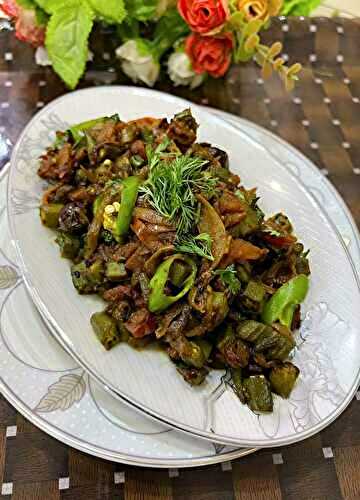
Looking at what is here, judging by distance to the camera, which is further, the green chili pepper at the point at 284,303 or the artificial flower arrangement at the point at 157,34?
the artificial flower arrangement at the point at 157,34

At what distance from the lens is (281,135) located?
3.13 m

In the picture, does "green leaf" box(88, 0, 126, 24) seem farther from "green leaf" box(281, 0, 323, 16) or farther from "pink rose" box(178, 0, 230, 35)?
"green leaf" box(281, 0, 323, 16)

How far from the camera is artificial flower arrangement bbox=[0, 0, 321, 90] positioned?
2748 millimetres

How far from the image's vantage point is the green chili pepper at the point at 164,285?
1.96 metres

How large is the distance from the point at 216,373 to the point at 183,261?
0.40m

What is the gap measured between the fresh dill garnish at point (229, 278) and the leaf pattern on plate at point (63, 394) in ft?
2.01

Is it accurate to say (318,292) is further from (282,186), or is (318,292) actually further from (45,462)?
(45,462)

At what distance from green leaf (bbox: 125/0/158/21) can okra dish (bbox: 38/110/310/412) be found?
89cm

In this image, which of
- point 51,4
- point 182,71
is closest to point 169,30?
point 182,71

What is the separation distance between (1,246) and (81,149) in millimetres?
518

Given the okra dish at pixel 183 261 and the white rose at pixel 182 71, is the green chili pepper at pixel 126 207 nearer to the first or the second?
the okra dish at pixel 183 261

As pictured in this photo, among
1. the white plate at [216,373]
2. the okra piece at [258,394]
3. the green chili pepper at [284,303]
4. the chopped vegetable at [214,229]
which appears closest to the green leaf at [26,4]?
the white plate at [216,373]

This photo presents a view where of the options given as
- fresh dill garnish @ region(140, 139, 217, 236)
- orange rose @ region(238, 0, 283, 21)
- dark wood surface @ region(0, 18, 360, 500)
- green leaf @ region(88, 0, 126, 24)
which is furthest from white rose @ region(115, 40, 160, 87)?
fresh dill garnish @ region(140, 139, 217, 236)

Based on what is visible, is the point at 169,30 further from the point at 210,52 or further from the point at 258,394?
the point at 258,394
